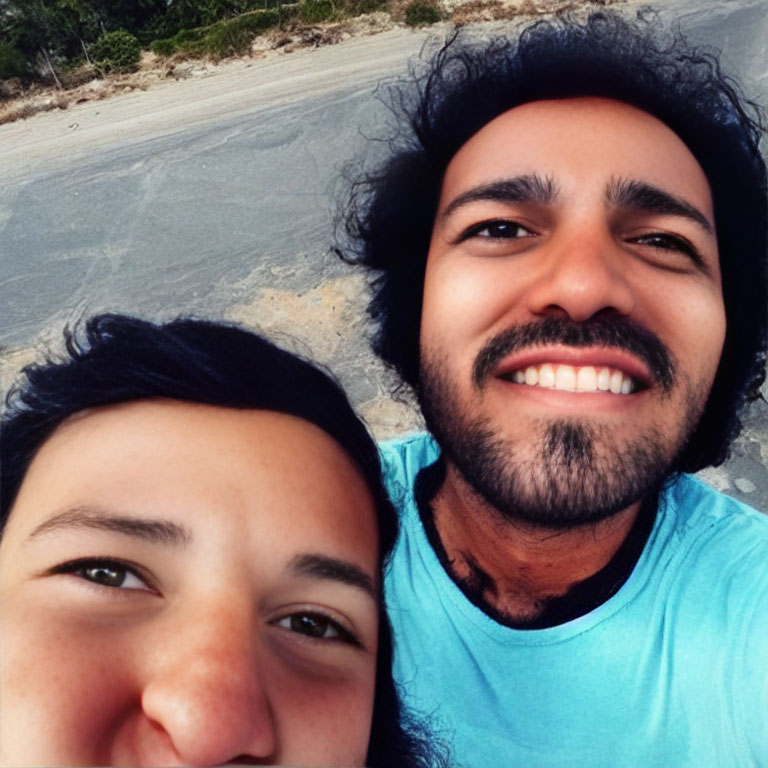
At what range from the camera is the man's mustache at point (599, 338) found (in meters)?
0.44

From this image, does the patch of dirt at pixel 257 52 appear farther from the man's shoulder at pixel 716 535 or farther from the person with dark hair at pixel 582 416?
the man's shoulder at pixel 716 535

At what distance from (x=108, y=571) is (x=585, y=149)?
0.50 m

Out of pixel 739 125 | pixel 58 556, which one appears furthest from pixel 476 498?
pixel 739 125

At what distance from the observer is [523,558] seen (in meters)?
0.53

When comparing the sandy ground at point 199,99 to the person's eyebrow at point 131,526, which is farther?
the sandy ground at point 199,99

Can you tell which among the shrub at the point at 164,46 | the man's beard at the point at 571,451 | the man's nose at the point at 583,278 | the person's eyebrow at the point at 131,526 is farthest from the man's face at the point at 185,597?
the shrub at the point at 164,46

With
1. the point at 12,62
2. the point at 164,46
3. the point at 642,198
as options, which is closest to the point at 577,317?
the point at 642,198

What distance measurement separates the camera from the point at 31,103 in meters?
0.73

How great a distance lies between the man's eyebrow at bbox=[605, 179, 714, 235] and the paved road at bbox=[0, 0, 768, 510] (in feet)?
1.21

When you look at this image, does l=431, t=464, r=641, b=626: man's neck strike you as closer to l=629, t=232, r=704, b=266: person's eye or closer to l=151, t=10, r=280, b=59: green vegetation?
l=629, t=232, r=704, b=266: person's eye

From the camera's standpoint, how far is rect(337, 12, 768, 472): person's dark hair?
1.78 ft

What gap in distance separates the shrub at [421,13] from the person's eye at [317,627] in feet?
2.12

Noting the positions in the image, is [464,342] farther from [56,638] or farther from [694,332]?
[56,638]

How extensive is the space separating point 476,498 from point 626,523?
0.15m
